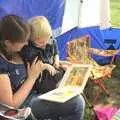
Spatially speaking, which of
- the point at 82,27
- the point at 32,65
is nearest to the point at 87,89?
the point at 82,27

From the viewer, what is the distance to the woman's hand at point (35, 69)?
287 cm

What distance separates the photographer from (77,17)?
4918mm

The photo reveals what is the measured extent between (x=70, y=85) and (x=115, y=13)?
4.97m

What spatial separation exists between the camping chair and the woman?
1.30m

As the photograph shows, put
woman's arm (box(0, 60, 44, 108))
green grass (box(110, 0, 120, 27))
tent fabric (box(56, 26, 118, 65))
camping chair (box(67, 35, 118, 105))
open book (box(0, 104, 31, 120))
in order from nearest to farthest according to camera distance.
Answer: open book (box(0, 104, 31, 120)) → woman's arm (box(0, 60, 44, 108)) → camping chair (box(67, 35, 118, 105)) → tent fabric (box(56, 26, 118, 65)) → green grass (box(110, 0, 120, 27))

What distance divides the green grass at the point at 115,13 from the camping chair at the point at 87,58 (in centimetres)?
212

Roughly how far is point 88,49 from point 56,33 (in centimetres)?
43

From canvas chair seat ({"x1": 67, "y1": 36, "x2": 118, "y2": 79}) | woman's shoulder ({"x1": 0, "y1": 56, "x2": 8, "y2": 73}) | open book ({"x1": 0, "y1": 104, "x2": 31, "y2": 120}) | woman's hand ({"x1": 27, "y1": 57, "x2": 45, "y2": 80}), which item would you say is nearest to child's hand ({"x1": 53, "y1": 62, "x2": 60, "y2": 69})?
woman's hand ({"x1": 27, "y1": 57, "x2": 45, "y2": 80})

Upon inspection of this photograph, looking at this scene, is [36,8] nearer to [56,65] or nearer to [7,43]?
[56,65]

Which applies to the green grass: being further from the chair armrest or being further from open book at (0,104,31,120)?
open book at (0,104,31,120)

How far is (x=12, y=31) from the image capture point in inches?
107

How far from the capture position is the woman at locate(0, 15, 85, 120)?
2725 mm

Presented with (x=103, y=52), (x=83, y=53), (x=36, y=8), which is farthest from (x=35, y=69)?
(x=103, y=52)

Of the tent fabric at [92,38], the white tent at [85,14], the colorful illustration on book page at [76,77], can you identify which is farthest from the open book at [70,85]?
the tent fabric at [92,38]
